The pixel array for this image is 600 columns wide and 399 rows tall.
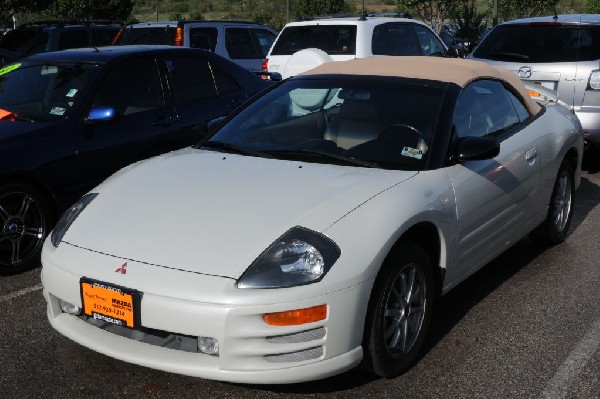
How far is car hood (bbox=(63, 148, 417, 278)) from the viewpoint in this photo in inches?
126

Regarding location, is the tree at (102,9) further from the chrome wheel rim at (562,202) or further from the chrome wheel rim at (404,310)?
the chrome wheel rim at (404,310)

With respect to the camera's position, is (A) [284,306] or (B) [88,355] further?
(B) [88,355]

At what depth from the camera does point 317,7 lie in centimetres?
5009

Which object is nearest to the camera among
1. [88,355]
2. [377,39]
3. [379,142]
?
[88,355]

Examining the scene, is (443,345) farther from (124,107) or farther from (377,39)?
(377,39)

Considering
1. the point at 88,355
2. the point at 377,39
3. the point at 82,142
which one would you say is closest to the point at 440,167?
the point at 88,355

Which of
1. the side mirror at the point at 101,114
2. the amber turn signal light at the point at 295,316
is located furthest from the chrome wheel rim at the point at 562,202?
the side mirror at the point at 101,114

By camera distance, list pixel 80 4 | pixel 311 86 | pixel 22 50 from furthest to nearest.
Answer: pixel 80 4 < pixel 22 50 < pixel 311 86

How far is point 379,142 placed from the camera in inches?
161

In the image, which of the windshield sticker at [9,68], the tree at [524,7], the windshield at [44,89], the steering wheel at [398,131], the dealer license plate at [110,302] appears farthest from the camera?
the tree at [524,7]

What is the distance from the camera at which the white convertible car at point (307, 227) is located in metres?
3.04

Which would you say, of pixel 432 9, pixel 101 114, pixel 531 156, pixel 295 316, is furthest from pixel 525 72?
pixel 432 9

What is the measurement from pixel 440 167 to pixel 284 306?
1342 mm

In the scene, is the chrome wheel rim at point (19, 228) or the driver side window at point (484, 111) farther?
the chrome wheel rim at point (19, 228)
